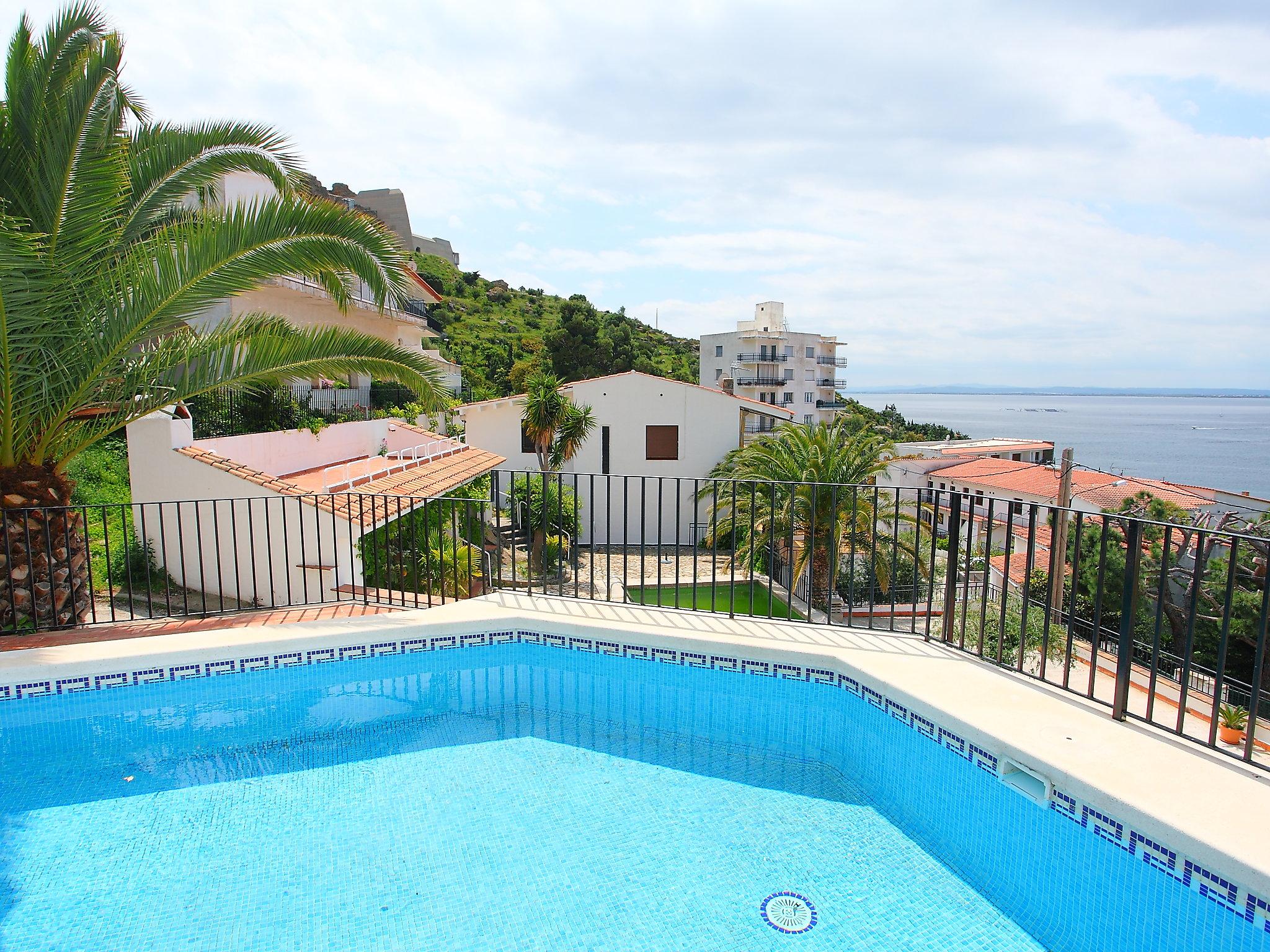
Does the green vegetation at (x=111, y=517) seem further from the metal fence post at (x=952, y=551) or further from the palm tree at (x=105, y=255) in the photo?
the metal fence post at (x=952, y=551)

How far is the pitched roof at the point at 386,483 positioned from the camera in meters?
8.09

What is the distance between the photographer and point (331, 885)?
319 cm

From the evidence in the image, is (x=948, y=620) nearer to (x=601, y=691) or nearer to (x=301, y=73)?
(x=601, y=691)

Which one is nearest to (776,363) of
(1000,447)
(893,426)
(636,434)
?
(1000,447)

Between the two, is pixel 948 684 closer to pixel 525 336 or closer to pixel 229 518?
pixel 229 518

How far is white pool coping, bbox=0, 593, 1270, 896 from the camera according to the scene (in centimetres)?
293

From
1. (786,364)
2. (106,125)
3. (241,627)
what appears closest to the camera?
(241,627)

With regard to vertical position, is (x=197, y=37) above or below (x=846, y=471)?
above

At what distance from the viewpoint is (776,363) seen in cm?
6369

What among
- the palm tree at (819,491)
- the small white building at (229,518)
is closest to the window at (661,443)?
the palm tree at (819,491)

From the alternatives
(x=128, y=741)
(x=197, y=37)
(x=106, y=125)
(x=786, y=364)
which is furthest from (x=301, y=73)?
(x=786, y=364)

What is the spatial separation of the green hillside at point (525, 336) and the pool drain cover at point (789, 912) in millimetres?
36804

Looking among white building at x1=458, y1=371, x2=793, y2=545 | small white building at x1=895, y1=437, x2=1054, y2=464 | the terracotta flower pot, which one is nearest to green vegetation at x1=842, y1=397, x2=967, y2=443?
small white building at x1=895, y1=437, x2=1054, y2=464

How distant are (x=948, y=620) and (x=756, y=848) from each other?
211cm
